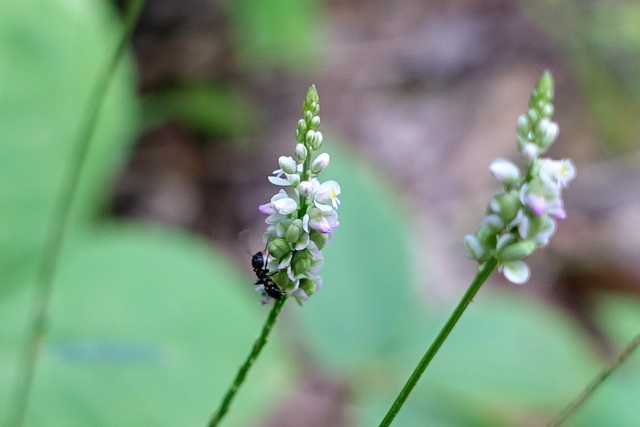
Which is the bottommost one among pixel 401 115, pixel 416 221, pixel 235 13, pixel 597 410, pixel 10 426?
pixel 10 426

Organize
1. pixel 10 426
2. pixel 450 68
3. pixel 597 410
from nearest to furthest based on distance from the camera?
pixel 10 426, pixel 597 410, pixel 450 68

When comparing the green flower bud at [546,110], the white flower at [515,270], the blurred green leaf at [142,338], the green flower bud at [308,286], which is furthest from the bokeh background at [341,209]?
the green flower bud at [546,110]

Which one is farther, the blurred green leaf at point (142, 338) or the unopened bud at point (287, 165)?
the blurred green leaf at point (142, 338)

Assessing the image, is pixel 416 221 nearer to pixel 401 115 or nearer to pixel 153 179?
pixel 401 115

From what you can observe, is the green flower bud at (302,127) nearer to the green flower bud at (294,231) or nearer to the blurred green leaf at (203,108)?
the green flower bud at (294,231)

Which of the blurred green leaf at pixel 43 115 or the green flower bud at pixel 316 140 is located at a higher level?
the blurred green leaf at pixel 43 115

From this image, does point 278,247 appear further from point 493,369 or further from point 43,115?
point 43,115

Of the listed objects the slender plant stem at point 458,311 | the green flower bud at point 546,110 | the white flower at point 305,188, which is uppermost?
the green flower bud at point 546,110

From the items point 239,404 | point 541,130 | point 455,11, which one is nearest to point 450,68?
point 455,11
